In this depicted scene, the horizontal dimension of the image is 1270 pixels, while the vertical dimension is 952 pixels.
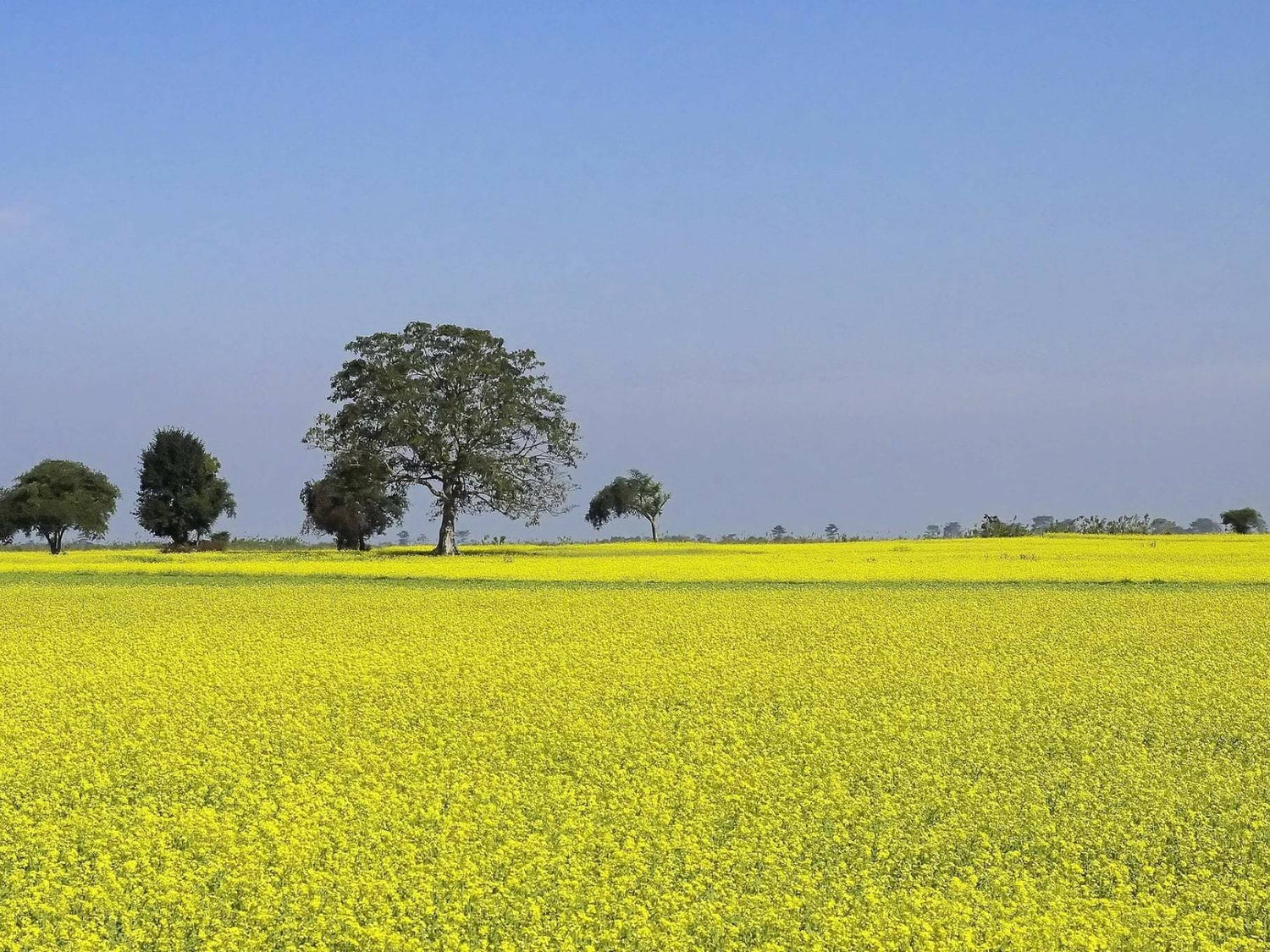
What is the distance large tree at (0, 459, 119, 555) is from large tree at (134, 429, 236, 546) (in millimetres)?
2607

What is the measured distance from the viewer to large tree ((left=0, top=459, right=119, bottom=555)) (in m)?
81.6

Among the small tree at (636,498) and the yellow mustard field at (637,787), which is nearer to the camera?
the yellow mustard field at (637,787)

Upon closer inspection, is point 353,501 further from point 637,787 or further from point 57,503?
point 637,787

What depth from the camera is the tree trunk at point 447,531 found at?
6188cm

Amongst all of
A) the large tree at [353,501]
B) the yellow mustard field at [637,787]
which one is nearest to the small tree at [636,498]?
the large tree at [353,501]

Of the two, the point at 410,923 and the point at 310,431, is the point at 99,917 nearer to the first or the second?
the point at 410,923

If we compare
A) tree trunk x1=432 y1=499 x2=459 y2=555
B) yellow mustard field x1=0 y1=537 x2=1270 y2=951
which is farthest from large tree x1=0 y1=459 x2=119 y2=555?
yellow mustard field x1=0 y1=537 x2=1270 y2=951

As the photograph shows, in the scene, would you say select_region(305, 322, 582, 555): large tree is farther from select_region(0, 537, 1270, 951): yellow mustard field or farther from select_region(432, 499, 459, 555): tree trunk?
select_region(0, 537, 1270, 951): yellow mustard field

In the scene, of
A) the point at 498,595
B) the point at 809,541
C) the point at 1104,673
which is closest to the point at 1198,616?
the point at 1104,673

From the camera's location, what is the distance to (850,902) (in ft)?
24.9

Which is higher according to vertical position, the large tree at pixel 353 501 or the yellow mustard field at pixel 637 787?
the large tree at pixel 353 501

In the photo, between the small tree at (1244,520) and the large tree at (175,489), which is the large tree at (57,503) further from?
the small tree at (1244,520)

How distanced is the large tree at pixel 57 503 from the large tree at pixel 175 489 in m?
2.61

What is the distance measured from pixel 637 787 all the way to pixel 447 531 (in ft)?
174
